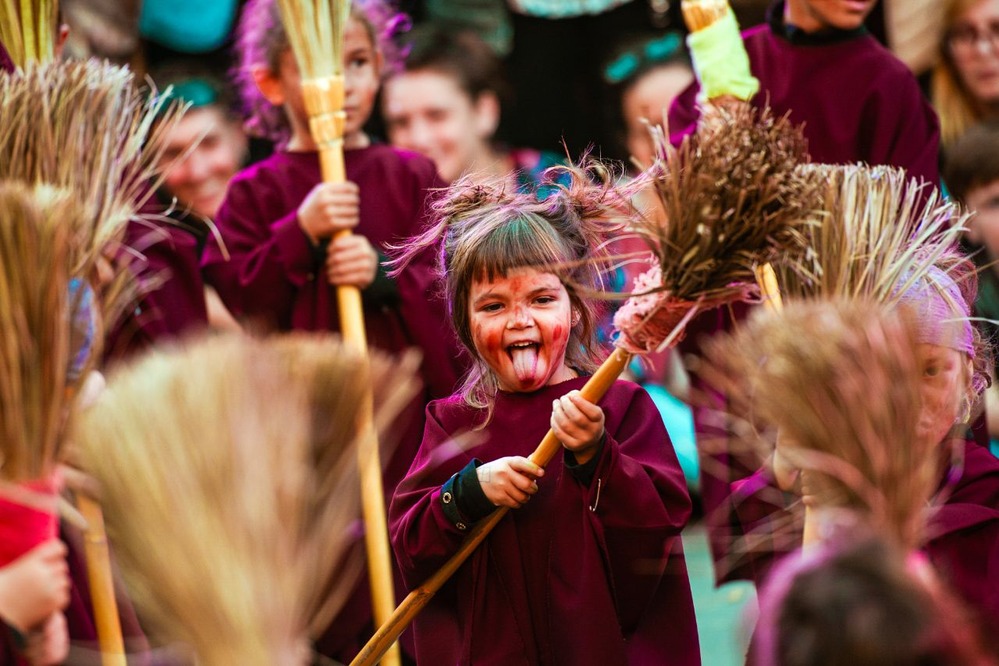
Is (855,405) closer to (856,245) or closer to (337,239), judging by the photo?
(856,245)

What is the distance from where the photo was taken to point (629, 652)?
2580mm

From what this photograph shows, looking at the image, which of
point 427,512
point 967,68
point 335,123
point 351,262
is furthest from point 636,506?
point 967,68

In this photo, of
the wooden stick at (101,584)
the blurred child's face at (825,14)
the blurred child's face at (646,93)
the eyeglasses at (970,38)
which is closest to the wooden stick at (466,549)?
the wooden stick at (101,584)

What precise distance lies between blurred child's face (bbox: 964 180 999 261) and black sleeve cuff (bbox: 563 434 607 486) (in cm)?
148

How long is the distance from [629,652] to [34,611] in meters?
1.13

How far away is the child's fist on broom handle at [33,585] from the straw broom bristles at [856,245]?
3.71ft

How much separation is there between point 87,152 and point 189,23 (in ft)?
10.4

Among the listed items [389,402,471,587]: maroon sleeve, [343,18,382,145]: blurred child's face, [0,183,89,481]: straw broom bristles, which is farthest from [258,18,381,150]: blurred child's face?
[0,183,89,481]: straw broom bristles

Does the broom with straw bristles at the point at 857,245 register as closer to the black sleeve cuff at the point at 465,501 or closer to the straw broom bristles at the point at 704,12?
the black sleeve cuff at the point at 465,501

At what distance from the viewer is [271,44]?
382 cm

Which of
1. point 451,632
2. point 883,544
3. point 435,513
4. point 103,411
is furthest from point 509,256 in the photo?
point 883,544

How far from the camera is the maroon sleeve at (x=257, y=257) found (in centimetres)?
363

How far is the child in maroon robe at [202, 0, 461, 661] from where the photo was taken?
3.56 metres

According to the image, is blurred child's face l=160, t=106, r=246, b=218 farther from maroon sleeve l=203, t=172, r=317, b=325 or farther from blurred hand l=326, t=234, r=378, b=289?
blurred hand l=326, t=234, r=378, b=289
